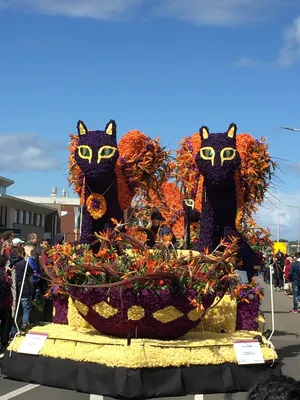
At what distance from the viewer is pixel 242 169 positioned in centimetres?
984

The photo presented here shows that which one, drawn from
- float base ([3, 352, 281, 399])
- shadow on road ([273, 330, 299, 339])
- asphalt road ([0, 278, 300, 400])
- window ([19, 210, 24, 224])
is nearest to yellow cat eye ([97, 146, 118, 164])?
float base ([3, 352, 281, 399])

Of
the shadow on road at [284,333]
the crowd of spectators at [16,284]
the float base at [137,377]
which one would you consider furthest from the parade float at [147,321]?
the shadow on road at [284,333]

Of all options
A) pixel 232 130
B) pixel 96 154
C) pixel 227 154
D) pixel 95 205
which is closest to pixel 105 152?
pixel 96 154

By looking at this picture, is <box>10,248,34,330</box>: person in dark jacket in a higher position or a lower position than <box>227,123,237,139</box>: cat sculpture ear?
lower

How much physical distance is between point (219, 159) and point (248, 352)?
3150 millimetres

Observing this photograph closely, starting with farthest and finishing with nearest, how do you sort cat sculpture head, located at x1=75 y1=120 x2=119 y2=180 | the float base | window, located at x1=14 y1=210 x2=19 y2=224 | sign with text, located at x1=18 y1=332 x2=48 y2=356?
1. window, located at x1=14 y1=210 x2=19 y2=224
2. cat sculpture head, located at x1=75 y1=120 x2=119 y2=180
3. sign with text, located at x1=18 y1=332 x2=48 y2=356
4. the float base

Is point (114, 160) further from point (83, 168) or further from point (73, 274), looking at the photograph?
point (73, 274)

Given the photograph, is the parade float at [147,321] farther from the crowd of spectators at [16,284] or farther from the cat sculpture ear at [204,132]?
the crowd of spectators at [16,284]

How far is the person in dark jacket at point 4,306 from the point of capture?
29.2 feet

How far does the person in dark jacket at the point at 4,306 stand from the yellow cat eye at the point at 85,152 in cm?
207

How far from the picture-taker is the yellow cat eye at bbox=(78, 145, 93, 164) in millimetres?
9215

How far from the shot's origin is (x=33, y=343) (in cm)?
730

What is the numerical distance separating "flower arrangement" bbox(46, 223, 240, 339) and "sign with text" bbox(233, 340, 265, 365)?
605mm

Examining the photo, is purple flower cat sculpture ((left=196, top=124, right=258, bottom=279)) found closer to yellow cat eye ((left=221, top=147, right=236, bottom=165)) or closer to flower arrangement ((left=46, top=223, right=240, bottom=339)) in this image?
yellow cat eye ((left=221, top=147, right=236, bottom=165))
